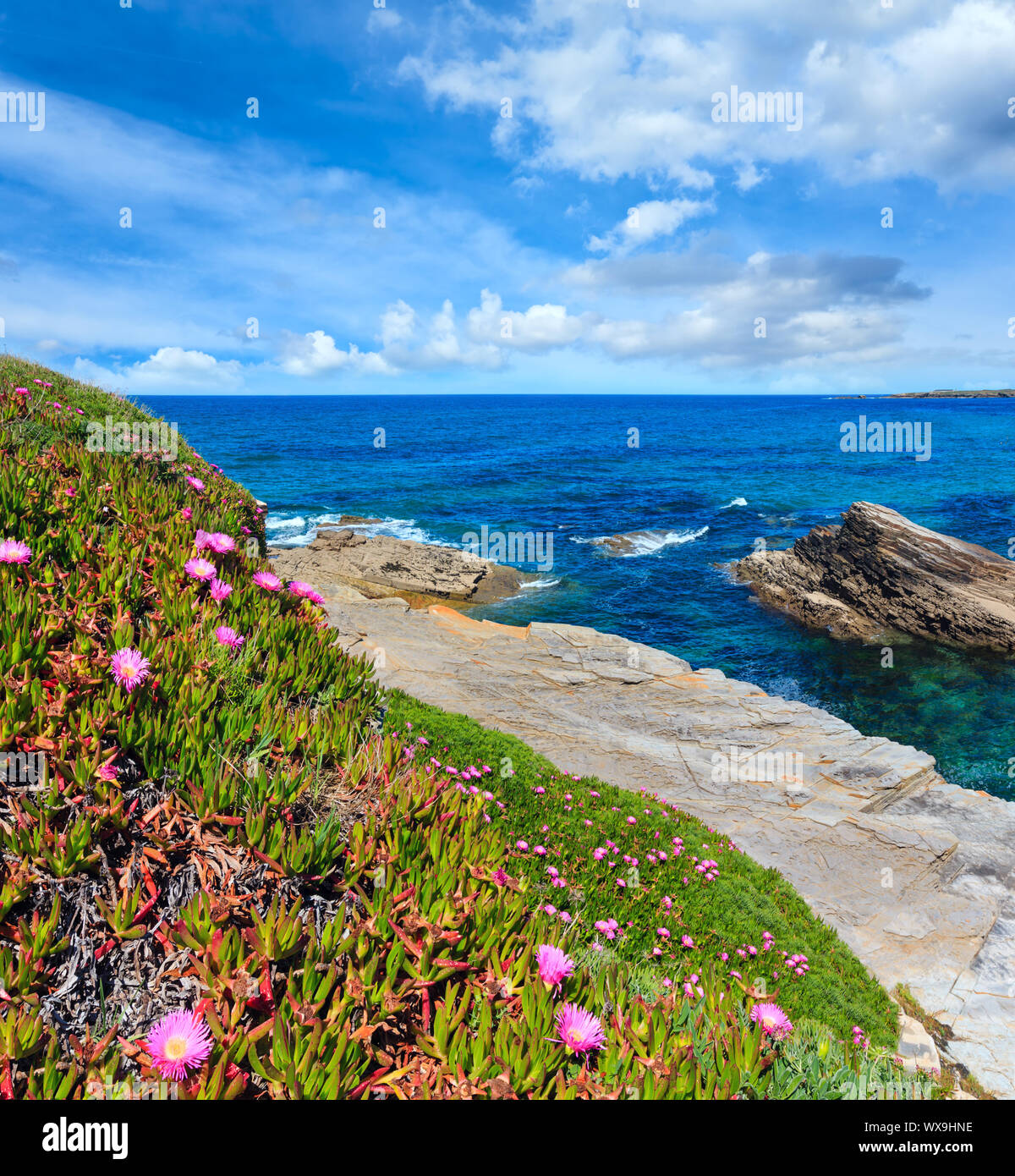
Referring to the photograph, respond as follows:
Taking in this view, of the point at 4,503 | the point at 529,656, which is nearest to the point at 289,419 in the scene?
the point at 529,656

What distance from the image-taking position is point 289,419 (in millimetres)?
128250

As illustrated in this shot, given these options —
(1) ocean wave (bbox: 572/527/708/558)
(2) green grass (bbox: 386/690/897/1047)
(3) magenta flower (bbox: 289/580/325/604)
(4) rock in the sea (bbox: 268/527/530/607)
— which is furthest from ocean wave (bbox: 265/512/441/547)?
(3) magenta flower (bbox: 289/580/325/604)

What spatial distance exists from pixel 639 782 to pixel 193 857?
965 cm

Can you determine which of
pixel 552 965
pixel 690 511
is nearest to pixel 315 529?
pixel 690 511

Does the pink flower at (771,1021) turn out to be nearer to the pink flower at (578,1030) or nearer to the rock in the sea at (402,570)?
the pink flower at (578,1030)

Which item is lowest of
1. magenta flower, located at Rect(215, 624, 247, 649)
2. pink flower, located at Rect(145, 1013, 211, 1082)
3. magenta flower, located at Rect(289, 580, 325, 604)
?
pink flower, located at Rect(145, 1013, 211, 1082)

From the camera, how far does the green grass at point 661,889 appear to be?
602cm

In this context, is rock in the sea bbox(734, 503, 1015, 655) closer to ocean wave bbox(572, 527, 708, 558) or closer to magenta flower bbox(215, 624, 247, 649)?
ocean wave bbox(572, 527, 708, 558)

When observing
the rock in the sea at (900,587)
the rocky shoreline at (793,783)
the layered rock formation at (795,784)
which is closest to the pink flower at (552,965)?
the rocky shoreline at (793,783)

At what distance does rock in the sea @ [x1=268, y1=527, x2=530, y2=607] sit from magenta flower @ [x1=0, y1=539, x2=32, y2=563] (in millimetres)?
22568

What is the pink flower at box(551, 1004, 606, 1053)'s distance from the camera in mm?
1886

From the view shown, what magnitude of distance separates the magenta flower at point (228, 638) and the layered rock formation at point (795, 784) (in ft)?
24.5

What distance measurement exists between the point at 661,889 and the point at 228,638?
5964 mm
